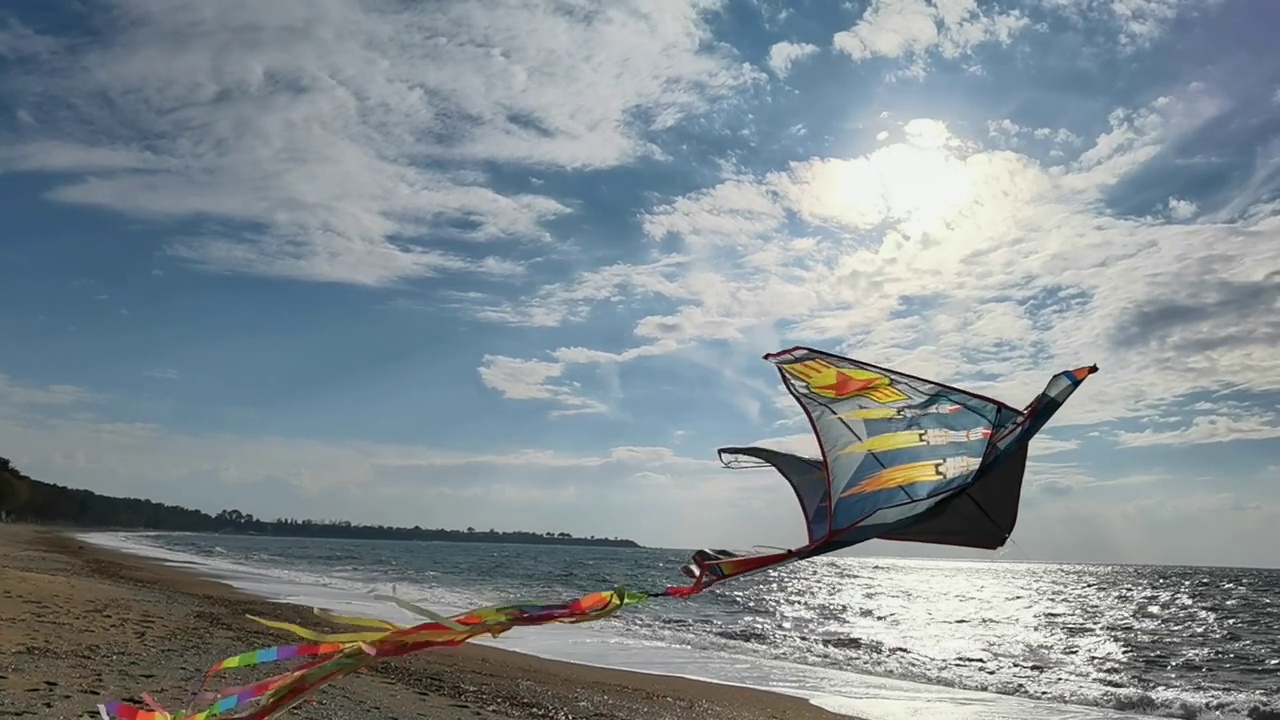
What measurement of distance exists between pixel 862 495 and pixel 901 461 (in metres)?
0.26

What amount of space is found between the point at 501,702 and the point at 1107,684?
1551cm

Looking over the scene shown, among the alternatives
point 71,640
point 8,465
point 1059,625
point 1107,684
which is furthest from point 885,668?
point 8,465

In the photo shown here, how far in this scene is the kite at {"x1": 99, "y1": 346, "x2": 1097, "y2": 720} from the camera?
150 inches

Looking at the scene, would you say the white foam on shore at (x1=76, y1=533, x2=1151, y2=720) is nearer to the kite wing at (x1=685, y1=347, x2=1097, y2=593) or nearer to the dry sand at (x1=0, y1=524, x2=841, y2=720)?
the dry sand at (x1=0, y1=524, x2=841, y2=720)

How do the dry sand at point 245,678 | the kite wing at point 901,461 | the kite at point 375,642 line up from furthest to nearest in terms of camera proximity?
the dry sand at point 245,678
the kite at point 375,642
the kite wing at point 901,461

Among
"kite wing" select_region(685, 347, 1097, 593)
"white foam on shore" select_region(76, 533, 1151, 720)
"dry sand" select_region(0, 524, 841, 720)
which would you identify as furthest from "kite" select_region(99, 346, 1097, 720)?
"white foam on shore" select_region(76, 533, 1151, 720)

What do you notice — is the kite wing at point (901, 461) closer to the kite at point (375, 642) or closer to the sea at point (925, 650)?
the kite at point (375, 642)

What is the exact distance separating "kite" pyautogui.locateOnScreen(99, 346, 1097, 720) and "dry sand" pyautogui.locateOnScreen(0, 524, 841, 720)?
6129 mm

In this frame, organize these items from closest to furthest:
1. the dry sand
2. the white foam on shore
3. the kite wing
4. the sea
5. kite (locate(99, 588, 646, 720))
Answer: the kite wing
kite (locate(99, 588, 646, 720))
the dry sand
the white foam on shore
the sea

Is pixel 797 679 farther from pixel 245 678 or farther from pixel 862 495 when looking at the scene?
pixel 862 495

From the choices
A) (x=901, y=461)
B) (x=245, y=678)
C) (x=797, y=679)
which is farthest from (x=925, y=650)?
(x=901, y=461)

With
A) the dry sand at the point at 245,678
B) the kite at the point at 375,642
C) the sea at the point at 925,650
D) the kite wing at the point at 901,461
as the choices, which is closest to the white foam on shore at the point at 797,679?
the sea at the point at 925,650

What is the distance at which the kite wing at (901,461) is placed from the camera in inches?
149

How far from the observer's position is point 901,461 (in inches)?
159
